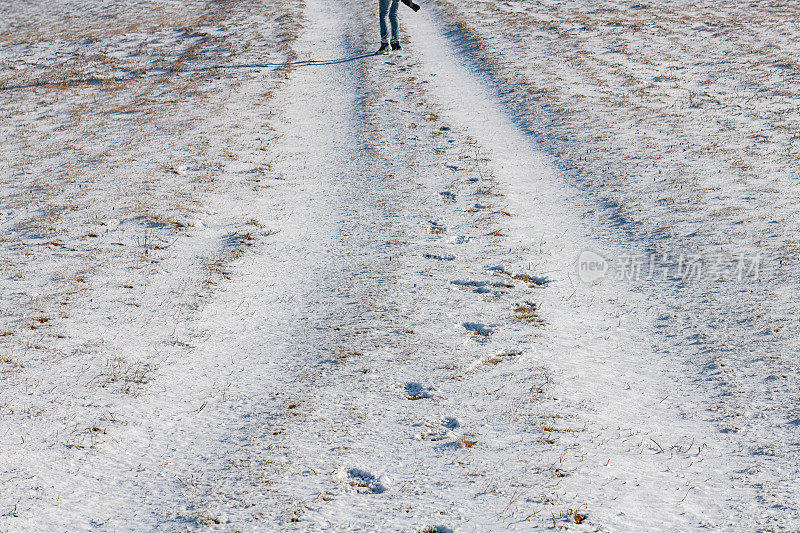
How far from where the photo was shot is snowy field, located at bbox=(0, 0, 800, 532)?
14.4ft

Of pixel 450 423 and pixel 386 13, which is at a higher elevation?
pixel 386 13

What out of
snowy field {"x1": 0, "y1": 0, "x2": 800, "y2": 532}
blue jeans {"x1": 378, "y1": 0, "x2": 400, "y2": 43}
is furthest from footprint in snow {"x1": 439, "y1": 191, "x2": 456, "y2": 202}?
blue jeans {"x1": 378, "y1": 0, "x2": 400, "y2": 43}

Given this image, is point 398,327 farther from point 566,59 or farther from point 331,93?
point 566,59

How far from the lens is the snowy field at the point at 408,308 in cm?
438

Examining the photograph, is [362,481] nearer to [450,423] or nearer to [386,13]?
[450,423]

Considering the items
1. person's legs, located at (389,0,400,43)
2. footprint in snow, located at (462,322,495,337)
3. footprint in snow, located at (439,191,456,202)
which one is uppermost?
person's legs, located at (389,0,400,43)

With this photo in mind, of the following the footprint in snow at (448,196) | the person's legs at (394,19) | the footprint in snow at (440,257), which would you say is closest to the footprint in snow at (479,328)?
the footprint in snow at (440,257)

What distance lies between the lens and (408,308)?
6.79 meters

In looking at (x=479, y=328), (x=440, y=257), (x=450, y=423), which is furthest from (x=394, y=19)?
(x=450, y=423)

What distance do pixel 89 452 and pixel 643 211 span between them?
7.64 metres

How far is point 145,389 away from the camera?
17.9ft

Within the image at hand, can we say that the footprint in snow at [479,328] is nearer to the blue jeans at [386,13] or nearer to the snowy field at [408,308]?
the snowy field at [408,308]

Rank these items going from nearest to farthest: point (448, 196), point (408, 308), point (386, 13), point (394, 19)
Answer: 1. point (408, 308)
2. point (448, 196)
3. point (386, 13)
4. point (394, 19)

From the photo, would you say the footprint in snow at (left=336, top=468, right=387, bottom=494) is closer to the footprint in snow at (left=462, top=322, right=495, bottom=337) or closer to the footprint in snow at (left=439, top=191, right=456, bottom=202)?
the footprint in snow at (left=462, top=322, right=495, bottom=337)
